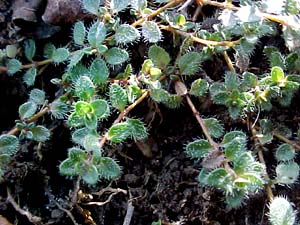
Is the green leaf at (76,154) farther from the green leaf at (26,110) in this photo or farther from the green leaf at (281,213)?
the green leaf at (281,213)

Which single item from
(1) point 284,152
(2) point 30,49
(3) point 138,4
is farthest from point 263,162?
(2) point 30,49

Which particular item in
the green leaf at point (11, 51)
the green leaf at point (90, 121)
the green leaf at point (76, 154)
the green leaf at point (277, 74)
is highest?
the green leaf at point (277, 74)

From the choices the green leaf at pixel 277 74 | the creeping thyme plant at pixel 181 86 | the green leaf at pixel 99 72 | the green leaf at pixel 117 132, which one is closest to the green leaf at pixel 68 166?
the creeping thyme plant at pixel 181 86

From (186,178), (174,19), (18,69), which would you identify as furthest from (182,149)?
(18,69)

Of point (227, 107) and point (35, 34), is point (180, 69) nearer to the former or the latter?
point (227, 107)

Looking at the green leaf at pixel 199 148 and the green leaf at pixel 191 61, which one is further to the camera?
the green leaf at pixel 191 61

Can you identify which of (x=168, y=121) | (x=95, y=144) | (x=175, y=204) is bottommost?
(x=175, y=204)
